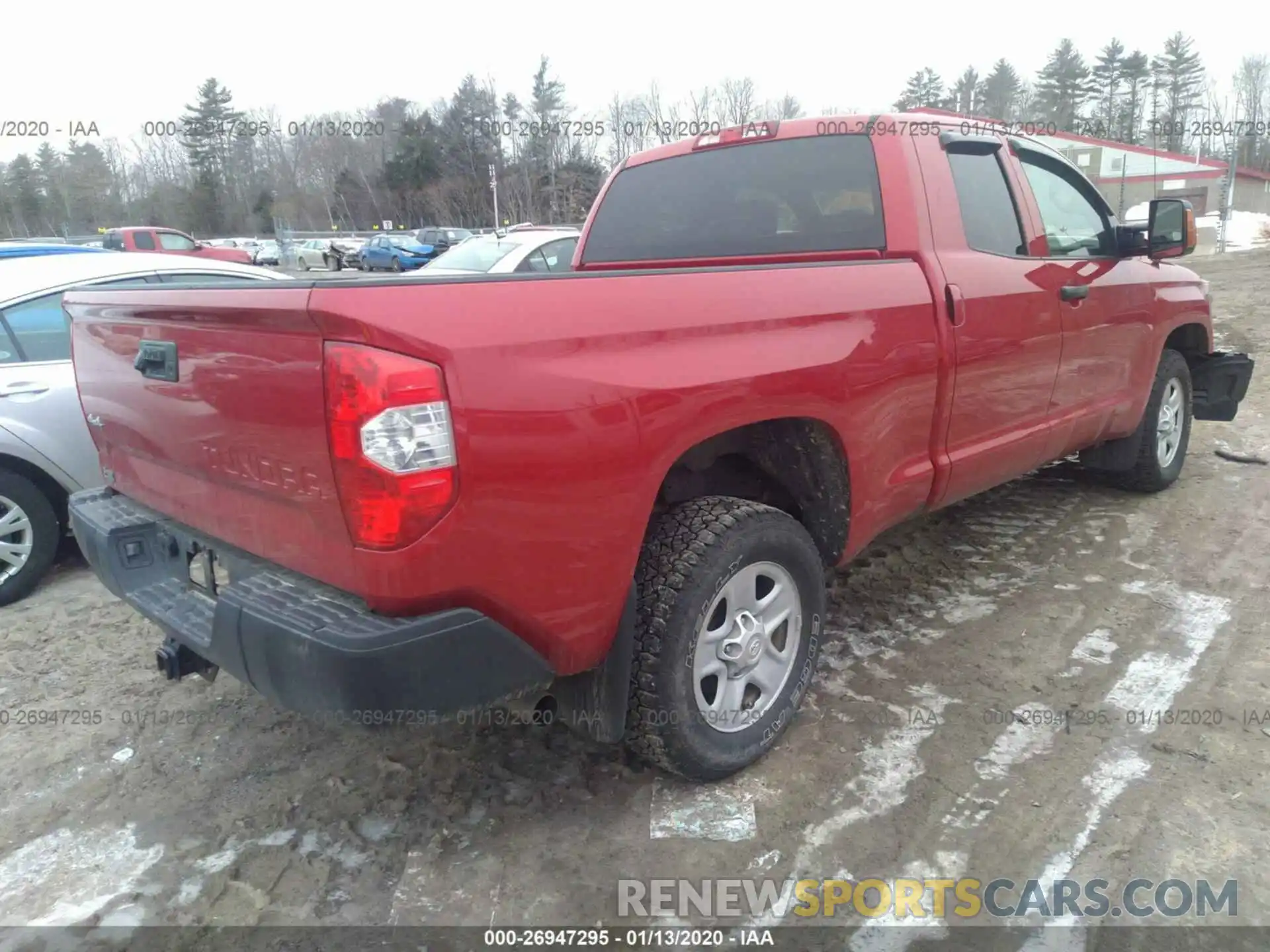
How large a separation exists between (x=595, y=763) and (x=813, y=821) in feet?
2.30

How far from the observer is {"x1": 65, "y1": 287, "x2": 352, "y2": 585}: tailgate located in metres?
1.92

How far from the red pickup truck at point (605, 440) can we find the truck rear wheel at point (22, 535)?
1589 mm

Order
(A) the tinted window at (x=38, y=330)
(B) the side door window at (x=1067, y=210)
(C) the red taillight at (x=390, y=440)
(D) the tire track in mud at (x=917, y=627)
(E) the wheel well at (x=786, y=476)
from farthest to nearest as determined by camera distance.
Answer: (A) the tinted window at (x=38, y=330) < (B) the side door window at (x=1067, y=210) < (E) the wheel well at (x=786, y=476) < (D) the tire track in mud at (x=917, y=627) < (C) the red taillight at (x=390, y=440)

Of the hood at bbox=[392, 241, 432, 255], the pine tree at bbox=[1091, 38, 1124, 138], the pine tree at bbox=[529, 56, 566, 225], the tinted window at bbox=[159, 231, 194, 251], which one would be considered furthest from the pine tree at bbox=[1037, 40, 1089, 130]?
the tinted window at bbox=[159, 231, 194, 251]

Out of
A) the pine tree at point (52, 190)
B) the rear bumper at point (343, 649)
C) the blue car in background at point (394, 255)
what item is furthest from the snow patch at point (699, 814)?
the pine tree at point (52, 190)

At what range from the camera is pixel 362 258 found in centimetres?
3152

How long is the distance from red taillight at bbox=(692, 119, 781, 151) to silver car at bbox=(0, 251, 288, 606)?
2.18 m

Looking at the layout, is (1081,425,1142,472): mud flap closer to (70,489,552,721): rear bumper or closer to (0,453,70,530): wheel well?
(70,489,552,721): rear bumper

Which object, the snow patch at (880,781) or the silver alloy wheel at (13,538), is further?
the silver alloy wheel at (13,538)

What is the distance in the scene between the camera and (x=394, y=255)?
30031 millimetres

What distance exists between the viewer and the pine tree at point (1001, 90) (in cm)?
6044

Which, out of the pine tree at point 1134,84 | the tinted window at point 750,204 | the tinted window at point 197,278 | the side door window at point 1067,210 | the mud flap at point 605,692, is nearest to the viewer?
the mud flap at point 605,692

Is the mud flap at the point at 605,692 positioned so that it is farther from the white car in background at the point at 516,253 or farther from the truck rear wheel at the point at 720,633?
the white car in background at the point at 516,253

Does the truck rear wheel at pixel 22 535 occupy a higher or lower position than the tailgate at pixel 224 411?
lower
